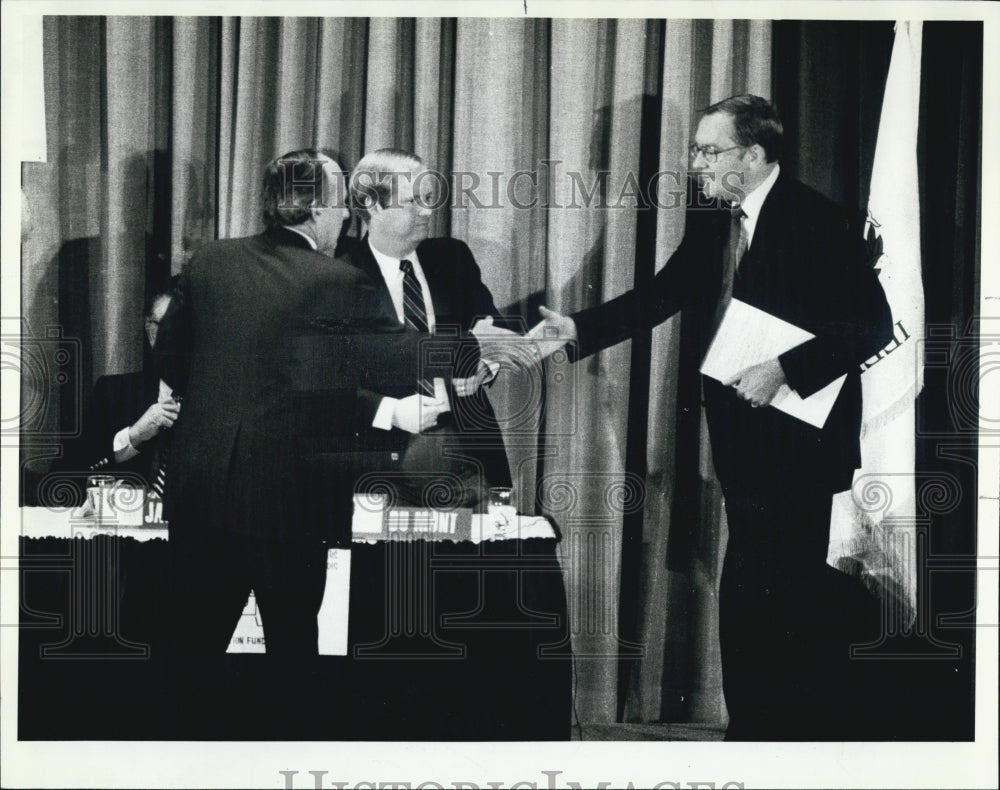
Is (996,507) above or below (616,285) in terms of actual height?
below

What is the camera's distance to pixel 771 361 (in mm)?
2506

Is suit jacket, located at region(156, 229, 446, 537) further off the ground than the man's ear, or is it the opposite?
the man's ear

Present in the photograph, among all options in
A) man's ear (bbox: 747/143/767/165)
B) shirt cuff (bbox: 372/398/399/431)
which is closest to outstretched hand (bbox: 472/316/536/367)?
shirt cuff (bbox: 372/398/399/431)

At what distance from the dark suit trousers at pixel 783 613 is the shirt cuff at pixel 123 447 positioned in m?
1.63

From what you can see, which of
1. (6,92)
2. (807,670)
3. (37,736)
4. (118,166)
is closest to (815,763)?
(807,670)

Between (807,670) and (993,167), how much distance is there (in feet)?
4.83

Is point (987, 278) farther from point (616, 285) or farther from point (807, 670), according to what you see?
point (807, 670)

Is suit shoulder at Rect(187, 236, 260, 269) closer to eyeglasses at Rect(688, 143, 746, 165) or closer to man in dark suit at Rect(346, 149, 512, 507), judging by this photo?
man in dark suit at Rect(346, 149, 512, 507)

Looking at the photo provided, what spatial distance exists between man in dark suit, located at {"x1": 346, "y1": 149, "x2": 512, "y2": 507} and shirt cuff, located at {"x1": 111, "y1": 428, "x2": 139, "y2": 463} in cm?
64

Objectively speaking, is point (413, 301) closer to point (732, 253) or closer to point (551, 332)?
point (551, 332)

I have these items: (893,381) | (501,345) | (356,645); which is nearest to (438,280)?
(501,345)

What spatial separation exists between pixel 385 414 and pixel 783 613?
1.22 metres

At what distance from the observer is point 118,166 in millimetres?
2484

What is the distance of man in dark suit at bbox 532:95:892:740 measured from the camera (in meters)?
2.51
